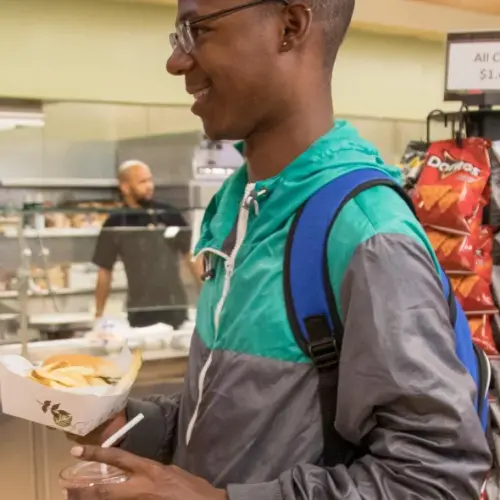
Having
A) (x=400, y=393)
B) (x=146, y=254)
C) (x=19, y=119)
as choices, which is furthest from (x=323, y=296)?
(x=19, y=119)

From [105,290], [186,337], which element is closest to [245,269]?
[186,337]

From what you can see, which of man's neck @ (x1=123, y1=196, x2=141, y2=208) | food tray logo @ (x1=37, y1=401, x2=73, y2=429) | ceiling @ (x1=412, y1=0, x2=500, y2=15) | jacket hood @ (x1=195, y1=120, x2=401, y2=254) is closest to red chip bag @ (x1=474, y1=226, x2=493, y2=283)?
jacket hood @ (x1=195, y1=120, x2=401, y2=254)

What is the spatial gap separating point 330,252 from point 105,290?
293cm

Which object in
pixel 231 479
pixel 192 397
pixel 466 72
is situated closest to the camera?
pixel 231 479

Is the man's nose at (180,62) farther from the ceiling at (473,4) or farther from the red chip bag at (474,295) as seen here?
the ceiling at (473,4)

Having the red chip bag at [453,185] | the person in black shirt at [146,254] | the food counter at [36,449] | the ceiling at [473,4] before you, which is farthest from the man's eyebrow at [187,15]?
the ceiling at [473,4]

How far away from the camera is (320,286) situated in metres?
0.85

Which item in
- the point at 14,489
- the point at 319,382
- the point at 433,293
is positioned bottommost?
the point at 14,489

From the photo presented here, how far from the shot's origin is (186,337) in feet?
10.1

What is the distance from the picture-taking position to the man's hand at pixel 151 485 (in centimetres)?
82

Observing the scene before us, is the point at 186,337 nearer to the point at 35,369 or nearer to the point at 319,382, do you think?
the point at 35,369

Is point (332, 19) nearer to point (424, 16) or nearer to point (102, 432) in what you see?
point (102, 432)

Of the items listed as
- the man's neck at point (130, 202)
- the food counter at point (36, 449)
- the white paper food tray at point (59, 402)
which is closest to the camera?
the white paper food tray at point (59, 402)

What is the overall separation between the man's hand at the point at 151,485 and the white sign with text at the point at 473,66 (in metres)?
1.64
